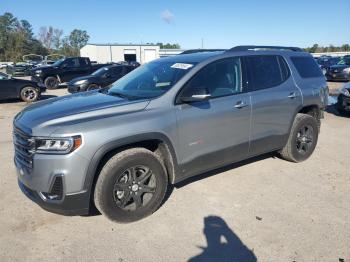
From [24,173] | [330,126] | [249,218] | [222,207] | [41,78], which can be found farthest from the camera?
[41,78]

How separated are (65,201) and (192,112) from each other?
5.59 ft

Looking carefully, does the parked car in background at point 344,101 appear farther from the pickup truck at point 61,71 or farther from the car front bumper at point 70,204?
the pickup truck at point 61,71

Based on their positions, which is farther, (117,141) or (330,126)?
(330,126)

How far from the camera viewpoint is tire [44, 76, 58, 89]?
63.4 feet

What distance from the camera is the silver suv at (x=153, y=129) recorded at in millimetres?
3285

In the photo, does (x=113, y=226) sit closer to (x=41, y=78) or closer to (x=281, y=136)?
(x=281, y=136)

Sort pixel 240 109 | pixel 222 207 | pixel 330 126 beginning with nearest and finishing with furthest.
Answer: pixel 222 207
pixel 240 109
pixel 330 126

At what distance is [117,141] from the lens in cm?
342

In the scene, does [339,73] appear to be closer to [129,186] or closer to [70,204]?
[129,186]

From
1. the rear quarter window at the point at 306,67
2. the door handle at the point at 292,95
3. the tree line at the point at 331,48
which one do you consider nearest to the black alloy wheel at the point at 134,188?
the door handle at the point at 292,95

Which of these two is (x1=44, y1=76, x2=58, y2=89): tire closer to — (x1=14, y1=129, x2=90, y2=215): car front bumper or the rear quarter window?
the rear quarter window

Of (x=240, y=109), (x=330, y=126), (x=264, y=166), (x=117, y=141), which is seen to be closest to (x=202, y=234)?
(x=117, y=141)

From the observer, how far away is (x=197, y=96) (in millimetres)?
3828

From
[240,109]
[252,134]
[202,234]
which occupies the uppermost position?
[240,109]
